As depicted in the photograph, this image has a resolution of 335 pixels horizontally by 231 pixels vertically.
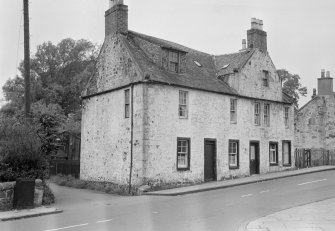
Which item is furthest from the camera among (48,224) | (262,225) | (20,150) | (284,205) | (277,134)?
(277,134)

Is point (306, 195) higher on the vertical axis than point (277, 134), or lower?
lower

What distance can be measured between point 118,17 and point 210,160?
10.3m

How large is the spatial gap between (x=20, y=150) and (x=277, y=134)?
2005 centimetres

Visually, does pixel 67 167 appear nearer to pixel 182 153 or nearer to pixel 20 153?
pixel 182 153

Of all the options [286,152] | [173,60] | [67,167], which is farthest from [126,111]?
[286,152]

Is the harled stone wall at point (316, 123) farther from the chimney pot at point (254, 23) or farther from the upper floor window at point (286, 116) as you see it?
the chimney pot at point (254, 23)

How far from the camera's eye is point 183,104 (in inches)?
990

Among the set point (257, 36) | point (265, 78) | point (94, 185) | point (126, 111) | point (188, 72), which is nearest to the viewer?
point (126, 111)

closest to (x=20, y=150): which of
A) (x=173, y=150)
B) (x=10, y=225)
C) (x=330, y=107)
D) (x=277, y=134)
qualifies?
(x=10, y=225)

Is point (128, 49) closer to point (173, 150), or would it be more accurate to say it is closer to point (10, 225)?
point (173, 150)

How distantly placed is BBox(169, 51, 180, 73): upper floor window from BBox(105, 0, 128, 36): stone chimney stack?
10.4ft

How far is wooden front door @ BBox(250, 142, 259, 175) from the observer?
97.9 ft

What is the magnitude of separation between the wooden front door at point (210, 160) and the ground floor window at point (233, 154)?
5.18ft

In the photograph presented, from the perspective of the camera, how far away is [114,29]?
2634 cm
